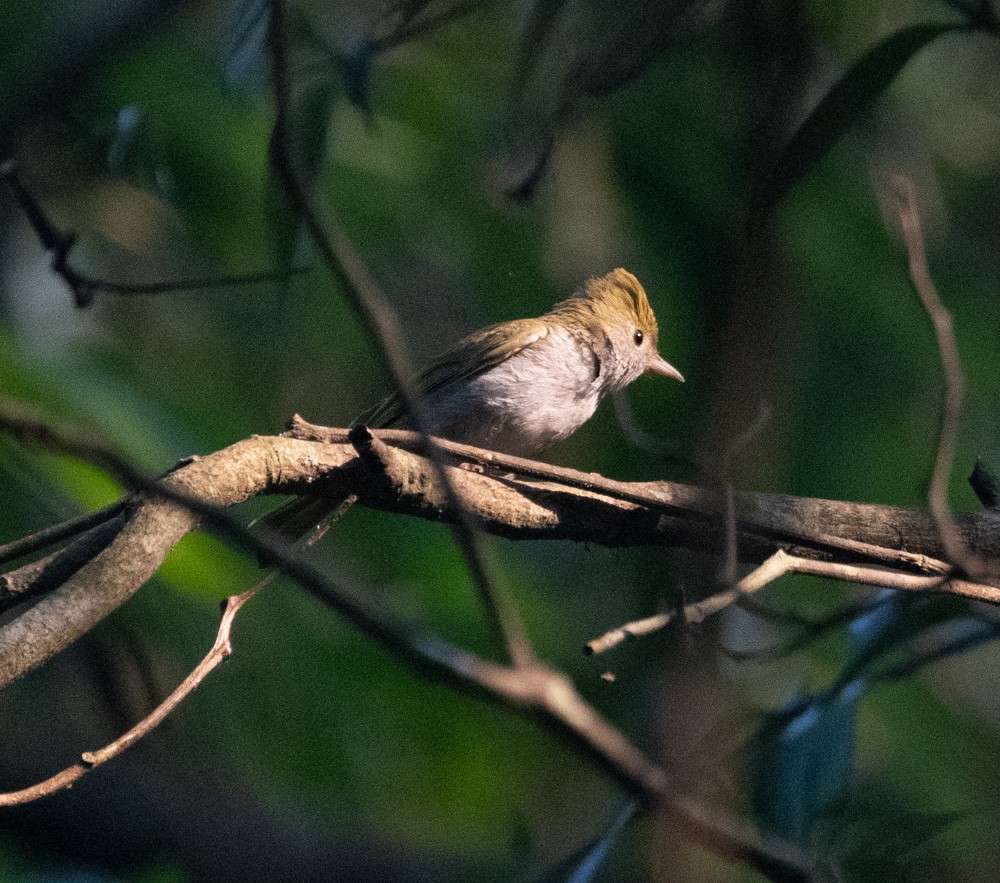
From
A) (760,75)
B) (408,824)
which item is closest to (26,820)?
(408,824)

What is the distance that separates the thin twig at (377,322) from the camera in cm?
125

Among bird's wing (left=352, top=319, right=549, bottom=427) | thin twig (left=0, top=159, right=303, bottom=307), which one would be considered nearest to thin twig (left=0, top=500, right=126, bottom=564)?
thin twig (left=0, top=159, right=303, bottom=307)

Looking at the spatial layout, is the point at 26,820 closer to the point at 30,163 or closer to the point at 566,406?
the point at 566,406

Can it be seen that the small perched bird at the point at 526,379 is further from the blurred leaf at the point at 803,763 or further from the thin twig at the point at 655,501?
the blurred leaf at the point at 803,763

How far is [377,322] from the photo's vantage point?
1396 mm

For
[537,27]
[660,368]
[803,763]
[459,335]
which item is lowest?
[803,763]

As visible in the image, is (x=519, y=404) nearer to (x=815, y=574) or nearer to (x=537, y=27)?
(x=537, y=27)

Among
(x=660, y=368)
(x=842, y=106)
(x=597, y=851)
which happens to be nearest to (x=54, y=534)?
(x=597, y=851)

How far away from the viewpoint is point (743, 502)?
306cm

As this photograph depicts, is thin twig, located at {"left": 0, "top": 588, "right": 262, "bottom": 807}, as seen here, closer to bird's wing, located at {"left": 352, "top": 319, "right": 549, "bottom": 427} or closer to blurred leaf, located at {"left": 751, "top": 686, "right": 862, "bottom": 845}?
blurred leaf, located at {"left": 751, "top": 686, "right": 862, "bottom": 845}

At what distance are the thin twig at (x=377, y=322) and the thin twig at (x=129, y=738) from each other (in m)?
1.08

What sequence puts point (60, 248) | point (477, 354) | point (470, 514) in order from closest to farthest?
point (470, 514) → point (60, 248) → point (477, 354)

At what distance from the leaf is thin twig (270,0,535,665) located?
1617mm

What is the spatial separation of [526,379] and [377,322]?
3.01 metres
